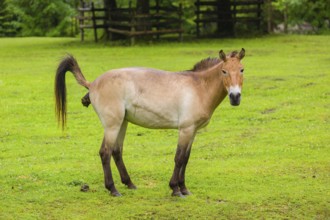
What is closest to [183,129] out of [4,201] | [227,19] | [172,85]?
[172,85]

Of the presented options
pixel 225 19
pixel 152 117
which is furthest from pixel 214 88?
pixel 225 19

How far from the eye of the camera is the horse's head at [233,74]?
26.5ft

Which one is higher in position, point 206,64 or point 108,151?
point 206,64

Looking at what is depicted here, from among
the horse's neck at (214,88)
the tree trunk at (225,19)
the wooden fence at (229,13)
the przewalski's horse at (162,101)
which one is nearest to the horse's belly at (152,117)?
the przewalski's horse at (162,101)

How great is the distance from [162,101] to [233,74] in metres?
1.00

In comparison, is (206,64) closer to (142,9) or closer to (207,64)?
(207,64)

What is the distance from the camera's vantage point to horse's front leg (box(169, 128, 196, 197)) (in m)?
8.52

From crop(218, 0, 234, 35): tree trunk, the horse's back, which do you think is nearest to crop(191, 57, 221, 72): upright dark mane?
the horse's back

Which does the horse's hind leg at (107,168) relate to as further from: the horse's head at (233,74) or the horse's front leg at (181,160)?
the horse's head at (233,74)

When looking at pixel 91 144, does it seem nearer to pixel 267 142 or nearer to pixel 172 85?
pixel 267 142

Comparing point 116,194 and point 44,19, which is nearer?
point 116,194

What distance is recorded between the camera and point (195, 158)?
11.2 meters

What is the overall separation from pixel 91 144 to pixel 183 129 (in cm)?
431

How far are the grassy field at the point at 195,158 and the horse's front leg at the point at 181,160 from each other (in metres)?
0.18
